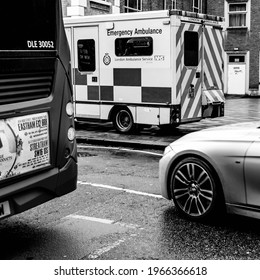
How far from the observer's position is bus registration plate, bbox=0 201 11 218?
459 cm

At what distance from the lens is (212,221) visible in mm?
5633

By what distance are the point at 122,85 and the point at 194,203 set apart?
23.9ft

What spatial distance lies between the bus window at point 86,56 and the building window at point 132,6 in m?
10.9

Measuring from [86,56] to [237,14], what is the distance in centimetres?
1994

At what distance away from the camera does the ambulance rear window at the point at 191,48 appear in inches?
483

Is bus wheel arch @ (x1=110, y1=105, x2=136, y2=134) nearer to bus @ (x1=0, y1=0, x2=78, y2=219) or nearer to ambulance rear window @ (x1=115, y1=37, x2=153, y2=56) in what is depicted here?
ambulance rear window @ (x1=115, y1=37, x2=153, y2=56)

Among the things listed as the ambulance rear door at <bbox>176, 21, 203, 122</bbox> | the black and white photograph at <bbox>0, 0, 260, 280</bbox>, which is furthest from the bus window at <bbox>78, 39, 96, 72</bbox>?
the black and white photograph at <bbox>0, 0, 260, 280</bbox>

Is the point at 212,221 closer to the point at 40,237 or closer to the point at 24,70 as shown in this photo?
the point at 40,237

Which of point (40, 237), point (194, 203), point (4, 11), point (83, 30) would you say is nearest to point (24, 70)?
point (4, 11)

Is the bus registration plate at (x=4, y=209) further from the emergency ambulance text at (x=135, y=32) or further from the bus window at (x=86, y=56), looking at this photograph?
the bus window at (x=86, y=56)

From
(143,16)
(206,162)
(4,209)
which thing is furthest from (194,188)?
(143,16)

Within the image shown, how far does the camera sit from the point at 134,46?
12.3 metres

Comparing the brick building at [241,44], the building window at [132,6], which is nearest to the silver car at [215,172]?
the building window at [132,6]
